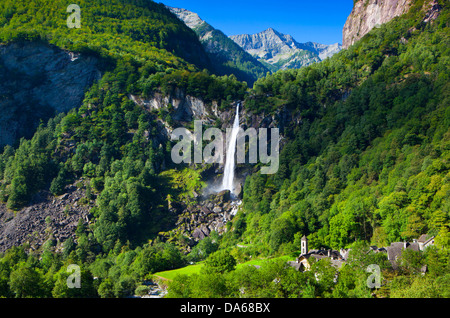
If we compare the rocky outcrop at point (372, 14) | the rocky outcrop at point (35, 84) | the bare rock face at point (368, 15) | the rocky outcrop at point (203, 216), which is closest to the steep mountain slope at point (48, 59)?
the rocky outcrop at point (35, 84)

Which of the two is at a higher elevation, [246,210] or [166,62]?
[166,62]

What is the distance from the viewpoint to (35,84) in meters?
117

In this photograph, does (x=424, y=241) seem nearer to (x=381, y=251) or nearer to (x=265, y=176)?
(x=381, y=251)

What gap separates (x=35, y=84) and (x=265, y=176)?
2542 inches

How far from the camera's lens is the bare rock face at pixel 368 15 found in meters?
127

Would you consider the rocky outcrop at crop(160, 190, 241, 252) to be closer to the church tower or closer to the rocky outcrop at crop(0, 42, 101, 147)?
the church tower

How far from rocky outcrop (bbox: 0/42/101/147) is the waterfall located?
136 ft

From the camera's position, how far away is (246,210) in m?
85.7

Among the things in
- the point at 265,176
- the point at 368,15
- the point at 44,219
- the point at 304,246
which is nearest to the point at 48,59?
the point at 44,219

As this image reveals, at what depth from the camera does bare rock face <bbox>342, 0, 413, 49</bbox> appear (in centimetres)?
12678

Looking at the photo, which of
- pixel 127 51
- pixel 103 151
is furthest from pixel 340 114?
pixel 127 51
